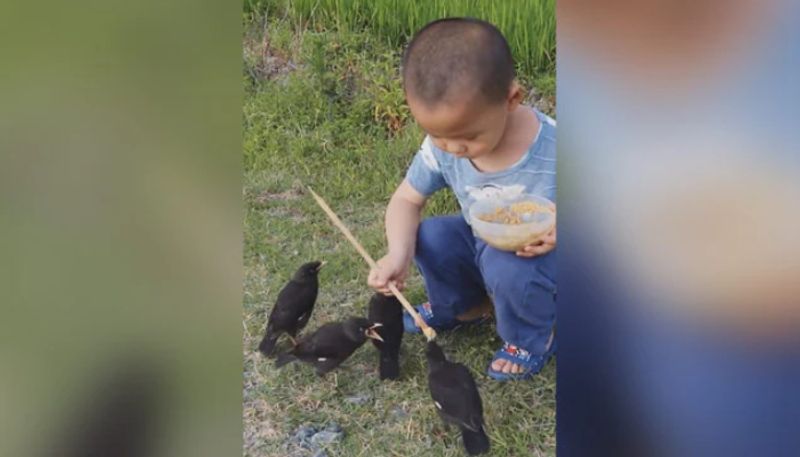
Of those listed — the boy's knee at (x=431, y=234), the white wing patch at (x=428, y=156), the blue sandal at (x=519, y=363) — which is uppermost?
the white wing patch at (x=428, y=156)

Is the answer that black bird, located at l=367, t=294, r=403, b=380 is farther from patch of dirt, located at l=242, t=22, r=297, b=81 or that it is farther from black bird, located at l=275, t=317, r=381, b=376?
patch of dirt, located at l=242, t=22, r=297, b=81

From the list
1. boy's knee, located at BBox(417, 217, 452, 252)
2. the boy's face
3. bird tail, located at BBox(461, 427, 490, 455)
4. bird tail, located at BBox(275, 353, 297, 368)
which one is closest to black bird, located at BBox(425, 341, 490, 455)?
bird tail, located at BBox(461, 427, 490, 455)

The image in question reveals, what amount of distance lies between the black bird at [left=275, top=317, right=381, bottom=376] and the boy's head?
43 cm

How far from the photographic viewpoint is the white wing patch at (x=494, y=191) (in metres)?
1.87

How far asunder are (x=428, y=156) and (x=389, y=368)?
0.46 meters

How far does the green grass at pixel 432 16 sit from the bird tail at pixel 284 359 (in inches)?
28.0

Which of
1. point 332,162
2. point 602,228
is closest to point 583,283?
point 602,228

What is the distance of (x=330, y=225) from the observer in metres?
2.03

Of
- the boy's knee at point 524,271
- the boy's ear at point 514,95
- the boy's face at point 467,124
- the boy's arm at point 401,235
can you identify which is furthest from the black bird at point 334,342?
the boy's ear at point 514,95

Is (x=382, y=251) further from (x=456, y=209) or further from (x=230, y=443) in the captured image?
(x=230, y=443)

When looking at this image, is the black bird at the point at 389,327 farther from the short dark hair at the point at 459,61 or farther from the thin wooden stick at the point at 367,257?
the short dark hair at the point at 459,61

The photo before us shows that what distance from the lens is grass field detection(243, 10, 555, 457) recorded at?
6.42 ft

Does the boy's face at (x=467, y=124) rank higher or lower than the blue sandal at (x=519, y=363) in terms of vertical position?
higher

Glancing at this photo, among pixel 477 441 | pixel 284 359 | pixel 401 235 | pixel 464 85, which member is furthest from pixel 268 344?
pixel 464 85
